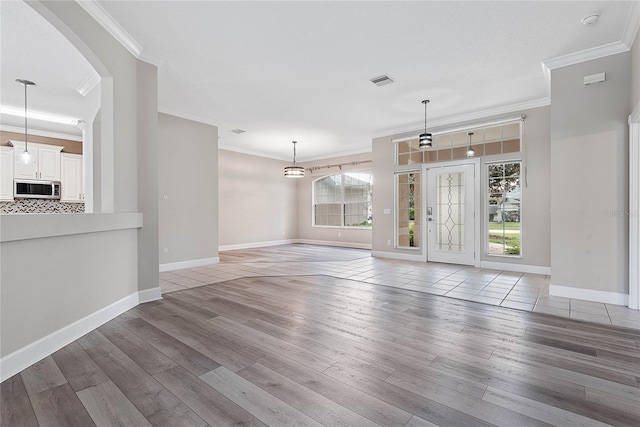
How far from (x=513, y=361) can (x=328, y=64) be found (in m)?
3.72

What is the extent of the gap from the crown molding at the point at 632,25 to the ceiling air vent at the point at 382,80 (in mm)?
2463

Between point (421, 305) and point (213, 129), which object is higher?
point (213, 129)

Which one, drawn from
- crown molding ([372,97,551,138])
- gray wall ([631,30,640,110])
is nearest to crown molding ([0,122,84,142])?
crown molding ([372,97,551,138])

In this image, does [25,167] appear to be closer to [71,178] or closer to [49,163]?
[49,163]

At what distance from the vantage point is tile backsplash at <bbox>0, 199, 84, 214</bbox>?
6.08m

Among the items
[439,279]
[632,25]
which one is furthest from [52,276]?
[632,25]

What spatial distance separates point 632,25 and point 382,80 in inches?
105

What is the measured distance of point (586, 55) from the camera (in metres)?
3.58

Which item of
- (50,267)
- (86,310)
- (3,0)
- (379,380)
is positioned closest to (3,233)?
(50,267)

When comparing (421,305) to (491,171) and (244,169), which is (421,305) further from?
(244,169)

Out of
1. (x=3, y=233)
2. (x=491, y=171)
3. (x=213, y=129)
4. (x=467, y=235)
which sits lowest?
(x=467, y=235)

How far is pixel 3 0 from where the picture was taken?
268 cm

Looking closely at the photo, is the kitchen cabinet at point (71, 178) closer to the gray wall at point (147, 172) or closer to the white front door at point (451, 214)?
the gray wall at point (147, 172)

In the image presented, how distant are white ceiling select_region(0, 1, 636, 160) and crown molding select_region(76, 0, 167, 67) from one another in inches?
2.2
